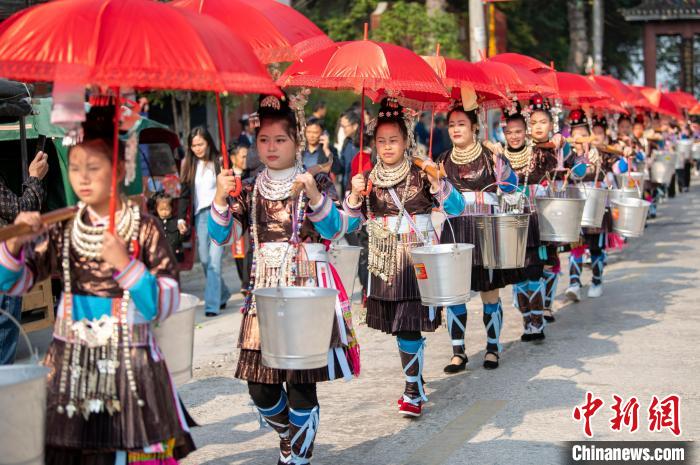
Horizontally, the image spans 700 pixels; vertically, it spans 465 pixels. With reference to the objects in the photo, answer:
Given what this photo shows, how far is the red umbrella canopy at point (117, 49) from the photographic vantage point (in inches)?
149

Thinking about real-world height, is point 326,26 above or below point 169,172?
above

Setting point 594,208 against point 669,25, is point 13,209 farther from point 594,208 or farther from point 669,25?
point 669,25

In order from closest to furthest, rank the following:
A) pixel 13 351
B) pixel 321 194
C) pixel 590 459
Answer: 1. pixel 321 194
2. pixel 590 459
3. pixel 13 351

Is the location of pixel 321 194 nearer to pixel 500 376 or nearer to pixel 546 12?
pixel 500 376

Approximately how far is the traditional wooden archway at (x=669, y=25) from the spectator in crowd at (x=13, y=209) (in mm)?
33669

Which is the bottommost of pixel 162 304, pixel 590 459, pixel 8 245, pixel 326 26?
pixel 590 459

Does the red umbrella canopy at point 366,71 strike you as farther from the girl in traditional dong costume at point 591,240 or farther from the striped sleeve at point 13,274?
the girl in traditional dong costume at point 591,240

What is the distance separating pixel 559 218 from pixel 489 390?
6.45 ft

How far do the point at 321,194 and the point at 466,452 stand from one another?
177 centimetres

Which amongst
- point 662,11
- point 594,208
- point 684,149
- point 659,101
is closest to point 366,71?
point 594,208

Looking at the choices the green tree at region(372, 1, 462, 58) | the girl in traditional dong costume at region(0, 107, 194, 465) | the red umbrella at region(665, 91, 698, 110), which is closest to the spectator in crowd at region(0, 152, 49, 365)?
the girl in traditional dong costume at region(0, 107, 194, 465)

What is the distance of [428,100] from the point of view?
780 cm

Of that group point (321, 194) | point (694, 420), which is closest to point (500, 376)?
point (694, 420)

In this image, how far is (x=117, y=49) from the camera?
3.81 m
